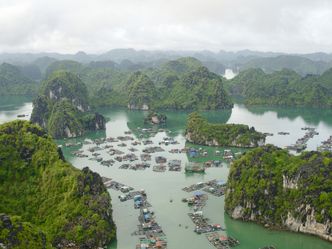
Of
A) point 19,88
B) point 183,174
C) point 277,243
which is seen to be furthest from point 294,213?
point 19,88

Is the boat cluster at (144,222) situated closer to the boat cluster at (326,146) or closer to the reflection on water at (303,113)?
the boat cluster at (326,146)

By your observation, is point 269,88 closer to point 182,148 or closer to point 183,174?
point 182,148

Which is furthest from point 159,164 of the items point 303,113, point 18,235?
point 303,113

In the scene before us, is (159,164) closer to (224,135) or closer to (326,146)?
(224,135)

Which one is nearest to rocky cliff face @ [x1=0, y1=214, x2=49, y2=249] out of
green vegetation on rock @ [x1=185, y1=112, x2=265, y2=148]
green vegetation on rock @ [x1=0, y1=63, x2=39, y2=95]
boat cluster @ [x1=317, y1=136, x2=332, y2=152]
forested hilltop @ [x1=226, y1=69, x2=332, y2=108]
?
green vegetation on rock @ [x1=185, y1=112, x2=265, y2=148]

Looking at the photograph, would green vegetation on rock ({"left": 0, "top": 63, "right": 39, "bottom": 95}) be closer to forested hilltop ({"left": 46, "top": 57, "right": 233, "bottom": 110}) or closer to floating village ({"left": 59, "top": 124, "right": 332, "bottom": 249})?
forested hilltop ({"left": 46, "top": 57, "right": 233, "bottom": 110})

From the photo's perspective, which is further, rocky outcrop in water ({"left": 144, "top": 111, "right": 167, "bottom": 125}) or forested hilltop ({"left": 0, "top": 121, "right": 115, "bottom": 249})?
rocky outcrop in water ({"left": 144, "top": 111, "right": 167, "bottom": 125})

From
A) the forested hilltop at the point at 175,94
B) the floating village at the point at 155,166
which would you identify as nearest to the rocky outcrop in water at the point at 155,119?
the floating village at the point at 155,166
